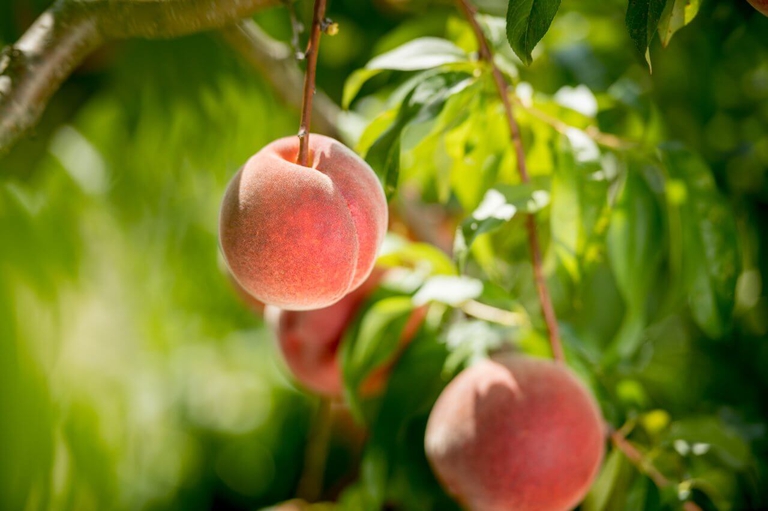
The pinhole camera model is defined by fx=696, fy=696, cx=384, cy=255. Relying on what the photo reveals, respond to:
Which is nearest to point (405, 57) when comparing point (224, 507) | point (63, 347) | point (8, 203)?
point (8, 203)

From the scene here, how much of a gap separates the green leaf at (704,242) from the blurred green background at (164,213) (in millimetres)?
85

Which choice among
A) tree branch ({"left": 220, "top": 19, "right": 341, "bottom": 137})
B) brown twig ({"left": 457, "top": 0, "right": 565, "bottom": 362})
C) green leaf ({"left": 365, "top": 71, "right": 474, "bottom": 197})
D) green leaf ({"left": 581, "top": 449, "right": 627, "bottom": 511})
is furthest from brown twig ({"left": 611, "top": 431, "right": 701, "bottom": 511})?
tree branch ({"left": 220, "top": 19, "right": 341, "bottom": 137})

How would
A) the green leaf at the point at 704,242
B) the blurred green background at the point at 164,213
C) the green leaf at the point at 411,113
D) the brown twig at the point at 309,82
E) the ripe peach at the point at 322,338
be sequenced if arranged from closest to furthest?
the brown twig at the point at 309,82, the green leaf at the point at 411,113, the green leaf at the point at 704,242, the ripe peach at the point at 322,338, the blurred green background at the point at 164,213

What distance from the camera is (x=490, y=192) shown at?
0.57 m

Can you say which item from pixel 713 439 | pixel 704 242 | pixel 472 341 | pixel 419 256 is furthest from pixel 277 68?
pixel 713 439

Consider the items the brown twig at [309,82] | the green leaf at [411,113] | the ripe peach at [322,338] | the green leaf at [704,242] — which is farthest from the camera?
the ripe peach at [322,338]

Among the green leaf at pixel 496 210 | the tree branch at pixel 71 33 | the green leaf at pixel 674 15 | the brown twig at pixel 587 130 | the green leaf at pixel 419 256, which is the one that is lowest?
the green leaf at pixel 419 256

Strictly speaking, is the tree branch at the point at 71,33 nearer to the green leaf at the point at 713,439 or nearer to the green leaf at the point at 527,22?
the green leaf at the point at 527,22

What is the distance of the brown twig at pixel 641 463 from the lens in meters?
0.65

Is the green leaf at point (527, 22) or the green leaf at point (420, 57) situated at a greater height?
the green leaf at point (527, 22)

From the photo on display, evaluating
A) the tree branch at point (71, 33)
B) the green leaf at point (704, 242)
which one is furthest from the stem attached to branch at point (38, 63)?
the green leaf at point (704, 242)

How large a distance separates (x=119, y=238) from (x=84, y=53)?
0.98m

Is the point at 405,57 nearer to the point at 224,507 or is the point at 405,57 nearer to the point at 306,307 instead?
the point at 306,307

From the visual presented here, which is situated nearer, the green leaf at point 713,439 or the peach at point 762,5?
the peach at point 762,5
